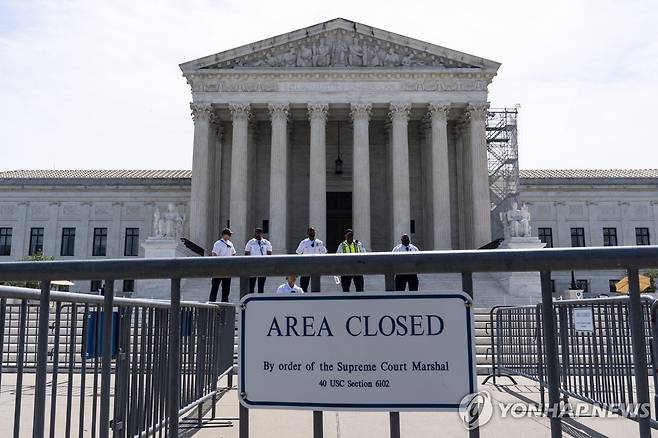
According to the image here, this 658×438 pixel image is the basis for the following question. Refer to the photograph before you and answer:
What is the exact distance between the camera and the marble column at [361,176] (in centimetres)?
3775

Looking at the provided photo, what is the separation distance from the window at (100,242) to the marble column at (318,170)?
22.4 m

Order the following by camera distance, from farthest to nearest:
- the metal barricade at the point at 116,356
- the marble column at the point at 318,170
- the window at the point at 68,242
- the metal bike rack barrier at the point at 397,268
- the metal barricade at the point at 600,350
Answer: the window at the point at 68,242, the marble column at the point at 318,170, the metal barricade at the point at 600,350, the metal barricade at the point at 116,356, the metal bike rack barrier at the point at 397,268

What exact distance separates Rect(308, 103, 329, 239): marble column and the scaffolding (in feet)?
51.3

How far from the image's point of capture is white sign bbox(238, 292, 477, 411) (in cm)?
281

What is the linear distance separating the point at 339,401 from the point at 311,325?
40 centimetres

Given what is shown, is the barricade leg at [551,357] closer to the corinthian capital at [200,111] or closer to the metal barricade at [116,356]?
the metal barricade at [116,356]

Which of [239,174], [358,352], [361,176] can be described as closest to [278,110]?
[239,174]

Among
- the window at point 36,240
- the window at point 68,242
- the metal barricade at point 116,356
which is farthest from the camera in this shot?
the window at point 36,240

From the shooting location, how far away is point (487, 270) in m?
2.99

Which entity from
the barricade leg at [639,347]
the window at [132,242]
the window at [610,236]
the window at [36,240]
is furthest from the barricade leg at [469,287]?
the window at [36,240]

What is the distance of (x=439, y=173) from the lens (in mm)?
38750

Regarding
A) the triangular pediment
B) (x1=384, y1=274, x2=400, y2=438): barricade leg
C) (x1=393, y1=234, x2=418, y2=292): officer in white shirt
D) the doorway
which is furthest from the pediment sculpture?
(x1=384, y1=274, x2=400, y2=438): barricade leg

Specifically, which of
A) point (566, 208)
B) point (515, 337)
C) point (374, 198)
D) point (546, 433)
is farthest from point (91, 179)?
point (546, 433)

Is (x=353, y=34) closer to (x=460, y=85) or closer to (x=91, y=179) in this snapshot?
(x=460, y=85)
